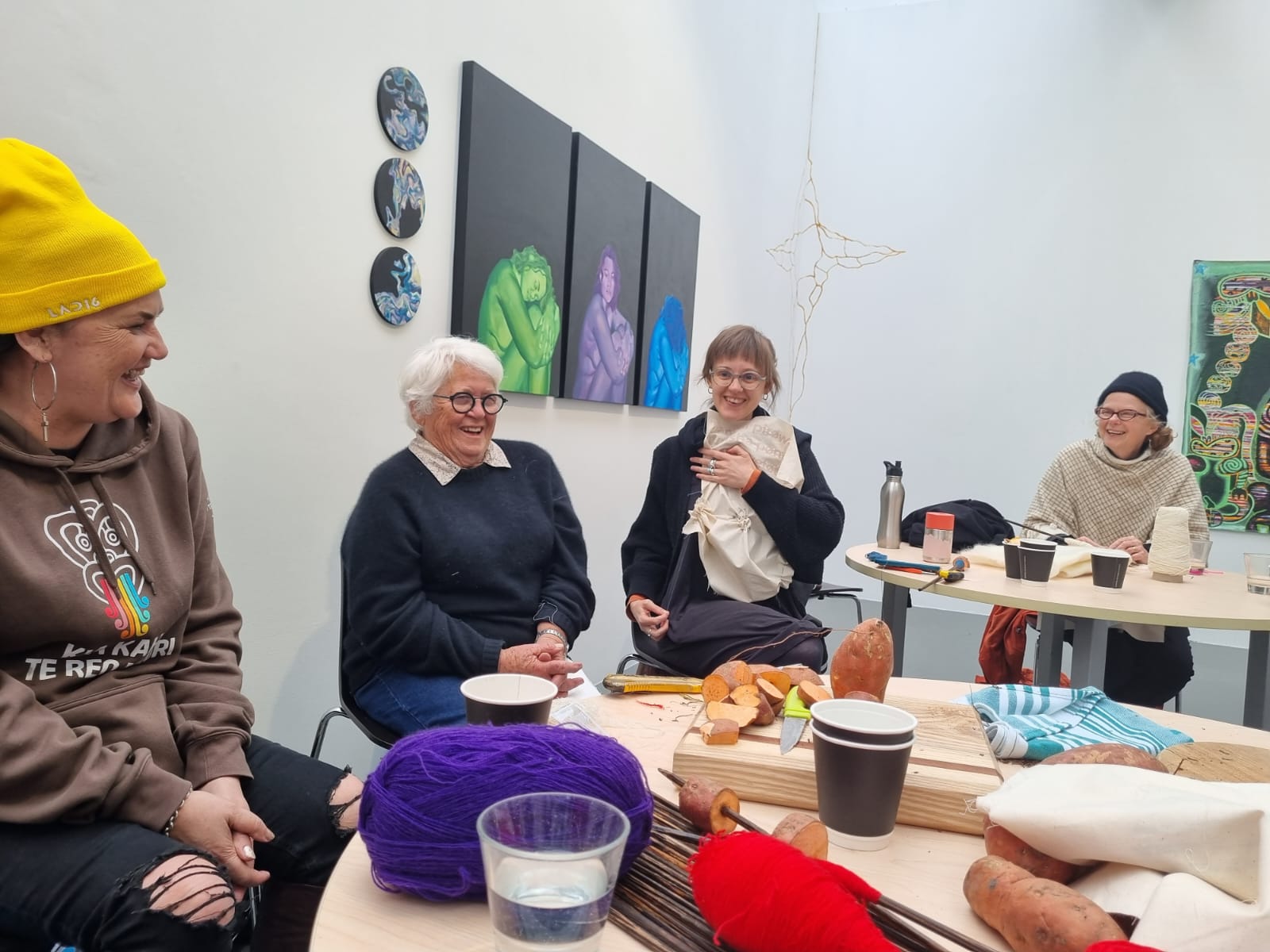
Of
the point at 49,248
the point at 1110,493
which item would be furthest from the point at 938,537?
the point at 49,248

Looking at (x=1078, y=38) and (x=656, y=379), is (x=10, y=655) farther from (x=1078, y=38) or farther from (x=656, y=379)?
(x=1078, y=38)

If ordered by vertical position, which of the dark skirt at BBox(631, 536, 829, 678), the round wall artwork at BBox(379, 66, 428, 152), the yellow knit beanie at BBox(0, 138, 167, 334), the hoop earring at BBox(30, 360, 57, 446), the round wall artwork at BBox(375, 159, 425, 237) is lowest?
the dark skirt at BBox(631, 536, 829, 678)

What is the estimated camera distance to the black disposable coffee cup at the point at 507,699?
91 cm

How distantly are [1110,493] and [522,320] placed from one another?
2.27 m

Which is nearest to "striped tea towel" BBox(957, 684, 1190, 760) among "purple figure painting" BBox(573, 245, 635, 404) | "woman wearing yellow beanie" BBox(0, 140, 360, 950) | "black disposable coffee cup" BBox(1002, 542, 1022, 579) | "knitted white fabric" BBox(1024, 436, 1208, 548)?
"woman wearing yellow beanie" BBox(0, 140, 360, 950)

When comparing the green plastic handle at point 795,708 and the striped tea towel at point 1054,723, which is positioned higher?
the green plastic handle at point 795,708

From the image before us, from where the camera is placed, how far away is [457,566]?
73.0 inches

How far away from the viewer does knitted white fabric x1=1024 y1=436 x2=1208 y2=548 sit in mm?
3098

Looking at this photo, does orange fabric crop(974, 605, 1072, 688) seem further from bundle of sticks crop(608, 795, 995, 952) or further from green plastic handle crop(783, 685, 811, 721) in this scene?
bundle of sticks crop(608, 795, 995, 952)

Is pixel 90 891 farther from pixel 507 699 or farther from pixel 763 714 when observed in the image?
pixel 763 714

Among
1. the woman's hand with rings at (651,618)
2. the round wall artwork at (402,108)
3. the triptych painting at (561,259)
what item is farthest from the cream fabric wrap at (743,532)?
the round wall artwork at (402,108)

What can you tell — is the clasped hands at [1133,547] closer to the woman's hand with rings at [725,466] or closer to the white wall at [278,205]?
the woman's hand with rings at [725,466]

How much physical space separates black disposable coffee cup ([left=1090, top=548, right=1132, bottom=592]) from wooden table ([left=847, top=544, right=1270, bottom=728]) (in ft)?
0.09

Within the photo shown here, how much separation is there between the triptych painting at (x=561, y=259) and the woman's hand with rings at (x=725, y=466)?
2.60 feet
